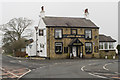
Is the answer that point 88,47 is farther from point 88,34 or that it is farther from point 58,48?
point 58,48

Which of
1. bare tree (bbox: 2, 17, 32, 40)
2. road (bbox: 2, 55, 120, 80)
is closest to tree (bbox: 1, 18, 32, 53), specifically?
bare tree (bbox: 2, 17, 32, 40)

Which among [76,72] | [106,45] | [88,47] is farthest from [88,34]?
[76,72]

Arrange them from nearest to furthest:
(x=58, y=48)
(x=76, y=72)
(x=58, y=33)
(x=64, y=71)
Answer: (x=76, y=72), (x=64, y=71), (x=58, y=48), (x=58, y=33)

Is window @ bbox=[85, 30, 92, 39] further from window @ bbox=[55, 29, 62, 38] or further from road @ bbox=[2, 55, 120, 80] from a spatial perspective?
road @ bbox=[2, 55, 120, 80]

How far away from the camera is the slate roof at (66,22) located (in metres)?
35.1

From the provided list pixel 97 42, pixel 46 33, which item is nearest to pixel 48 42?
pixel 46 33

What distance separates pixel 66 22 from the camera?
36750mm

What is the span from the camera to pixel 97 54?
3741cm

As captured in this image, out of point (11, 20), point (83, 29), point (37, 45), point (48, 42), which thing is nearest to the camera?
point (48, 42)

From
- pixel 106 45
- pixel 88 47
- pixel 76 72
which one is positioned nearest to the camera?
pixel 76 72

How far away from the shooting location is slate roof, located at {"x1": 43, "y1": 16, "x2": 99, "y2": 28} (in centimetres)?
3506

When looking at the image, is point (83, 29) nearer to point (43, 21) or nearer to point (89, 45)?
point (89, 45)

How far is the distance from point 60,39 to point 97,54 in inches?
333

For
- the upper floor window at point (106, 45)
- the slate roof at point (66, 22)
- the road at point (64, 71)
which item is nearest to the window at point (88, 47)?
the slate roof at point (66, 22)
